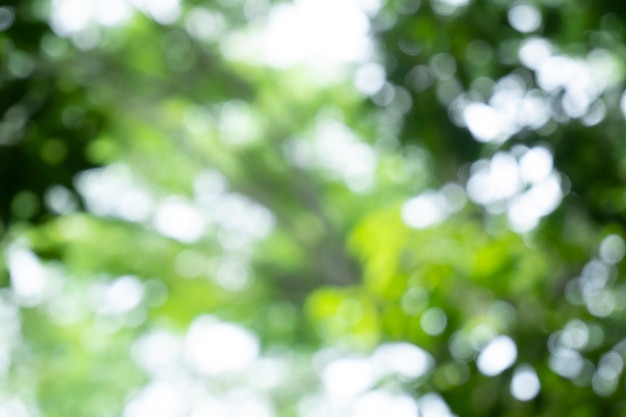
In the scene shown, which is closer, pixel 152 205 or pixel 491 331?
pixel 491 331

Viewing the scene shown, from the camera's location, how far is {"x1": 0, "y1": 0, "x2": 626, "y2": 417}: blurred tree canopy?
1.08 meters

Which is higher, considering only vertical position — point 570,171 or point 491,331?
point 570,171

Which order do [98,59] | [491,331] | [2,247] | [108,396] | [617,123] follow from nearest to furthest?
[2,247], [491,331], [617,123], [98,59], [108,396]

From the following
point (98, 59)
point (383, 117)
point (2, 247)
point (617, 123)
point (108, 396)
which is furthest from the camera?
point (108, 396)

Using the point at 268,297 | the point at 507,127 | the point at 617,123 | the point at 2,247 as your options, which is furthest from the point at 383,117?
the point at 268,297

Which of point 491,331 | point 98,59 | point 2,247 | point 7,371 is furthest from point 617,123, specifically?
point 7,371

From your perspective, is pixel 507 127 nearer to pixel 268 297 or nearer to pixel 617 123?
pixel 617 123

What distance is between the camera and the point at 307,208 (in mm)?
2445

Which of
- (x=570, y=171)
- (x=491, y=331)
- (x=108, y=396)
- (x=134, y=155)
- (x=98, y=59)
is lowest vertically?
(x=108, y=396)

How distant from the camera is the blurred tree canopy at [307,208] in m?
1.08

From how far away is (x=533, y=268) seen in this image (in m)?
1.23

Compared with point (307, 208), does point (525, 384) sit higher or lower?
higher

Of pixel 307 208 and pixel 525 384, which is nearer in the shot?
pixel 525 384

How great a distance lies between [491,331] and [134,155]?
4.55ft
